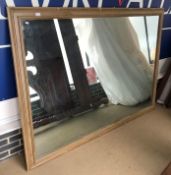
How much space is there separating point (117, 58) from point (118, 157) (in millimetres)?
809

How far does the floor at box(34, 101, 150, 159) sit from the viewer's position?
176cm

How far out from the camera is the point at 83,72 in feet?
6.31

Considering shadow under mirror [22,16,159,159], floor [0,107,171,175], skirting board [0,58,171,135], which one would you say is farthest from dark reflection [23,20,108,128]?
floor [0,107,171,175]

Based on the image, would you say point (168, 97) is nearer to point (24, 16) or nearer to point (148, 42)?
point (148, 42)

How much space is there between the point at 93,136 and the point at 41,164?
1.61 feet

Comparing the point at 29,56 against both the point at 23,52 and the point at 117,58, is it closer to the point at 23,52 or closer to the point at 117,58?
the point at 23,52

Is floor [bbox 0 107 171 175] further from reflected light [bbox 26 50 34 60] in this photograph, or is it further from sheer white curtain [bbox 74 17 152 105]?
reflected light [bbox 26 50 34 60]

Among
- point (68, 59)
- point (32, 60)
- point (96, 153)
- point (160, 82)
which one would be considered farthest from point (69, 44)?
point (160, 82)

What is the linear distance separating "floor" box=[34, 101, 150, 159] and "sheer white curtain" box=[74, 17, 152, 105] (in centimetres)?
10

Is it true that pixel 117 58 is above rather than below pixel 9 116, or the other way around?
above

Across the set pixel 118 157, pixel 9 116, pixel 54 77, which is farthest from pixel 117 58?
pixel 9 116

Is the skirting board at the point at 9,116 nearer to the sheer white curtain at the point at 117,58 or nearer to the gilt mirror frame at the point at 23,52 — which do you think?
the gilt mirror frame at the point at 23,52

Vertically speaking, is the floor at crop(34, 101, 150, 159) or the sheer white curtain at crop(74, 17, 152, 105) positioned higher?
the sheer white curtain at crop(74, 17, 152, 105)

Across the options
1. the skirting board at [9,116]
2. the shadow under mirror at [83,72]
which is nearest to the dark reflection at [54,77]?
the shadow under mirror at [83,72]
